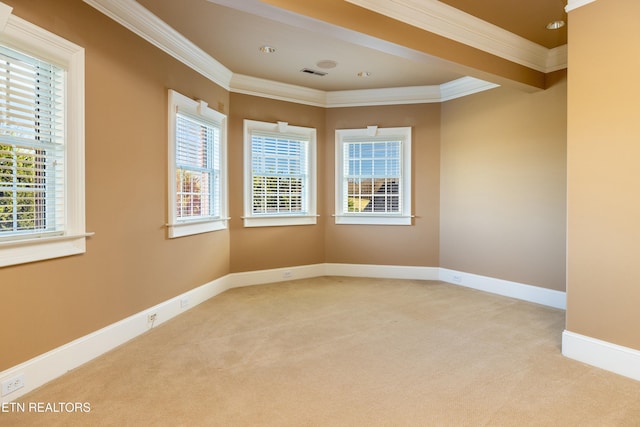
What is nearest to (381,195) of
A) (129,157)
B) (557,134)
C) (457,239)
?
(457,239)

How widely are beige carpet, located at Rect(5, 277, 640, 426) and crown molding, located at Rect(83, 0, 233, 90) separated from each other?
2.81m

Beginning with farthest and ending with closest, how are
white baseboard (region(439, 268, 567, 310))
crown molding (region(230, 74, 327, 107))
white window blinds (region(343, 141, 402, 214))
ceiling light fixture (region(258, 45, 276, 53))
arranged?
white window blinds (region(343, 141, 402, 214))
crown molding (region(230, 74, 327, 107))
white baseboard (region(439, 268, 567, 310))
ceiling light fixture (region(258, 45, 276, 53))

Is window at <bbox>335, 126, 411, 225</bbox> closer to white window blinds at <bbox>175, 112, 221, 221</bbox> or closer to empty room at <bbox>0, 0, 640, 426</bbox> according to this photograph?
empty room at <bbox>0, 0, 640, 426</bbox>

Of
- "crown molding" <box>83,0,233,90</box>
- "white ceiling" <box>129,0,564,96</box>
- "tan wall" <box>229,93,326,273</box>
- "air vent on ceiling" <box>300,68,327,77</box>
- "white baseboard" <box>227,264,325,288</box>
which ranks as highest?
"air vent on ceiling" <box>300,68,327,77</box>

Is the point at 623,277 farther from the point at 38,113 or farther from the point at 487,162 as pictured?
the point at 38,113

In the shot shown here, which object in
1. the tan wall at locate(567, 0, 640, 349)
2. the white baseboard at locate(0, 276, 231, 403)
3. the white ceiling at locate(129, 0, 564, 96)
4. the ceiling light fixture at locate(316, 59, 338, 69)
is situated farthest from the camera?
the ceiling light fixture at locate(316, 59, 338, 69)

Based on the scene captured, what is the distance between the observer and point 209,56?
14.4 feet

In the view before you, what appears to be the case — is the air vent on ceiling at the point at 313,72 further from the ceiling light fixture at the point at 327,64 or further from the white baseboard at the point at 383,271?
the white baseboard at the point at 383,271

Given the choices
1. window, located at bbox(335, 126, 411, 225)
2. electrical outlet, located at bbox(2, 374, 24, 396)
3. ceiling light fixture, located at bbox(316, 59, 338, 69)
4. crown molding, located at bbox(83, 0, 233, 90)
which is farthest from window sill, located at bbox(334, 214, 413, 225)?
electrical outlet, located at bbox(2, 374, 24, 396)

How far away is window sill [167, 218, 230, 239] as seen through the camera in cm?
393

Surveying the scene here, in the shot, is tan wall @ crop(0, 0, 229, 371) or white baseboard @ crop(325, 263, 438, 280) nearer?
tan wall @ crop(0, 0, 229, 371)

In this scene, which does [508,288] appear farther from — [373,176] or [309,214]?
[309,214]

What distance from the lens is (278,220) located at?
554 centimetres

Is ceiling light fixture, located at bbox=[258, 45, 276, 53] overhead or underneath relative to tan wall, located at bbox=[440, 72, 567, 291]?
overhead
